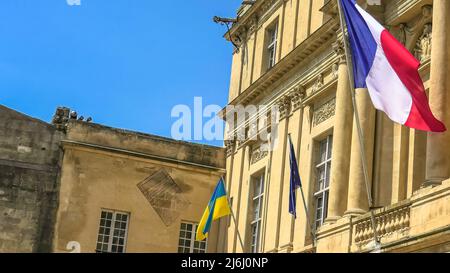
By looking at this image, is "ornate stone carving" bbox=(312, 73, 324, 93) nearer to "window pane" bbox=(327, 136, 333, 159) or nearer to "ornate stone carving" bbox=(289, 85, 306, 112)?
"ornate stone carving" bbox=(289, 85, 306, 112)

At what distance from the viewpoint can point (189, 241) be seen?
91.7 feet

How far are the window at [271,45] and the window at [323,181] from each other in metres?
4.92

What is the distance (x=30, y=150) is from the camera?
2758 centimetres

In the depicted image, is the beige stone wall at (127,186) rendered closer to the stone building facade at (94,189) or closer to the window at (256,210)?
the stone building facade at (94,189)

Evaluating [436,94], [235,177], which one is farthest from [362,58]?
[235,177]

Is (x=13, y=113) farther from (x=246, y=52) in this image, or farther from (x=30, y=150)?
(x=246, y=52)

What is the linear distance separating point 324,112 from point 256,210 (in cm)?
429

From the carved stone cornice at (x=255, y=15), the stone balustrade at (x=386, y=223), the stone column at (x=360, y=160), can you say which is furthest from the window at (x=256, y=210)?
the stone balustrade at (x=386, y=223)

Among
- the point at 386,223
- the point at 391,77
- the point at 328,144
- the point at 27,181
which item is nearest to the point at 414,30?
the point at 328,144

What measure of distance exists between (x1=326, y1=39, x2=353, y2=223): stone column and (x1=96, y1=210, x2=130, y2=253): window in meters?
8.99

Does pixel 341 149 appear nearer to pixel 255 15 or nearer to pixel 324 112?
pixel 324 112

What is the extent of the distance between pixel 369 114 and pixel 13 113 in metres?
12.4

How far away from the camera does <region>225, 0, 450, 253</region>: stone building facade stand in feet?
53.5

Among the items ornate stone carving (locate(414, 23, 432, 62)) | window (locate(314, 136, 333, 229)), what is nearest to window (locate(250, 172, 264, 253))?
window (locate(314, 136, 333, 229))
